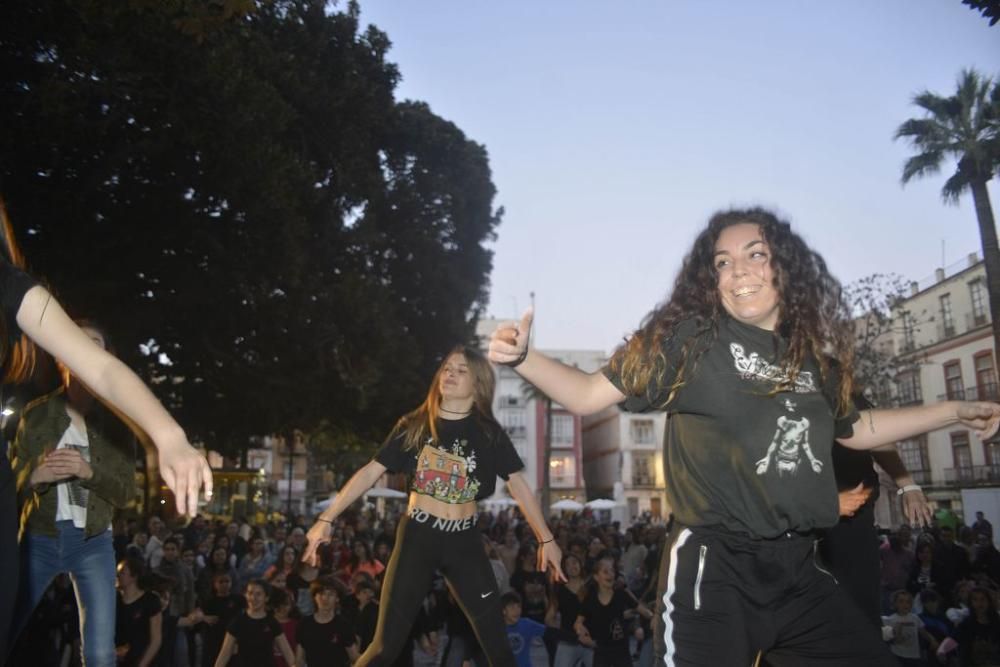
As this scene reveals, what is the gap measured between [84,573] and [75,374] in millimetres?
1807

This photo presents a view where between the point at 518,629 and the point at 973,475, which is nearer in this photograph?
the point at 518,629

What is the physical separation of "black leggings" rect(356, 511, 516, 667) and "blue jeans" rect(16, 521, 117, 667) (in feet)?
4.06

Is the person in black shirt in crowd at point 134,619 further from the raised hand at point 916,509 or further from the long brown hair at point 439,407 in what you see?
the raised hand at point 916,509

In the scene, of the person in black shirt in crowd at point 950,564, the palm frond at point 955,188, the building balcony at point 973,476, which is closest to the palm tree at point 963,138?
the palm frond at point 955,188

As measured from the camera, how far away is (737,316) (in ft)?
9.57

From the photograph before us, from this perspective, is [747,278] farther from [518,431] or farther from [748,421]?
[518,431]

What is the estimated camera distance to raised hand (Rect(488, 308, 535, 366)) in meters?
2.46

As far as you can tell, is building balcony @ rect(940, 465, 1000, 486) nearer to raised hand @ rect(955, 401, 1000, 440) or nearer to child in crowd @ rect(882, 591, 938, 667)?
child in crowd @ rect(882, 591, 938, 667)

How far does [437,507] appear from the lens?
14.2 feet

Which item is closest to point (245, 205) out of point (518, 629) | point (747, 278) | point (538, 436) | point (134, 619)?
point (134, 619)

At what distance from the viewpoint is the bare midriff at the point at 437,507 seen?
432cm

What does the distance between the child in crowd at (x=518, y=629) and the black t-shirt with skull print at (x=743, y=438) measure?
588 centimetres

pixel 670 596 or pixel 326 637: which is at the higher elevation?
pixel 670 596

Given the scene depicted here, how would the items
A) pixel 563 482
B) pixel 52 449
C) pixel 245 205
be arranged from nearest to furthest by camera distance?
1. pixel 52 449
2. pixel 245 205
3. pixel 563 482
